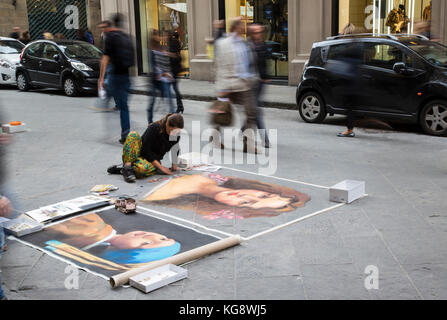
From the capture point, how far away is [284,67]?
54.5 feet

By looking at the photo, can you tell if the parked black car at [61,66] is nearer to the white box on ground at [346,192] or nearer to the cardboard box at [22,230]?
the cardboard box at [22,230]

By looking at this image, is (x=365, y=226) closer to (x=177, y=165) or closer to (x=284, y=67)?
(x=177, y=165)

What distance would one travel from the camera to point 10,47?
19.0m

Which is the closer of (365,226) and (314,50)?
(365,226)

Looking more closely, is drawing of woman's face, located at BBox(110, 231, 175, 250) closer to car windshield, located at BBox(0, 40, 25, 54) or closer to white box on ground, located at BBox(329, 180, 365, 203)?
white box on ground, located at BBox(329, 180, 365, 203)

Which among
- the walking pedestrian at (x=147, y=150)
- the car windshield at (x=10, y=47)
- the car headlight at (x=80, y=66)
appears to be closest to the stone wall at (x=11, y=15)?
the car windshield at (x=10, y=47)

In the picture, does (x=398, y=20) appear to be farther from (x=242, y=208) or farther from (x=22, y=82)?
(x=22, y=82)

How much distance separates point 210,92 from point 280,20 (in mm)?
3344

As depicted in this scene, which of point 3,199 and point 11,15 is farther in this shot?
point 11,15

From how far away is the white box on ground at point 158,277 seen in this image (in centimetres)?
400

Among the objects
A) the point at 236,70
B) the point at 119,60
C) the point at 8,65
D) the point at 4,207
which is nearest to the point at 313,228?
the point at 4,207

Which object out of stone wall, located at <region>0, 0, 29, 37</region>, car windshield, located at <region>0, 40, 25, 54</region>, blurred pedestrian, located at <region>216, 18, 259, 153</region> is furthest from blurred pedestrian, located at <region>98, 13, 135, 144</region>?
stone wall, located at <region>0, 0, 29, 37</region>

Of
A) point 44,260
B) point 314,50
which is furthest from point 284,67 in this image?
point 44,260
